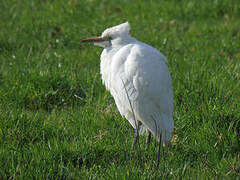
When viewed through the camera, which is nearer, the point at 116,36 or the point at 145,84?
the point at 145,84

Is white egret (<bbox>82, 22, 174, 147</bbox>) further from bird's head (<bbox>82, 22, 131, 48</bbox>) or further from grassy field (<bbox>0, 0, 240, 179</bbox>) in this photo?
grassy field (<bbox>0, 0, 240, 179</bbox>)

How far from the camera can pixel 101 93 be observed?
504cm

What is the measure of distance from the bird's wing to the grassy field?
0.30 meters

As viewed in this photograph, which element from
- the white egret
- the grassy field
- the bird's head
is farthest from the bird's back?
the grassy field

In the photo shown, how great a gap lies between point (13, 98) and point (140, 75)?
64.5 inches

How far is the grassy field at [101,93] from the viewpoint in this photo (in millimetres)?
3551

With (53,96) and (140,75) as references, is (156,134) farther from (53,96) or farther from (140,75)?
(53,96)

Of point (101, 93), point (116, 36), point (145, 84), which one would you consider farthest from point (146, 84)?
point (101, 93)

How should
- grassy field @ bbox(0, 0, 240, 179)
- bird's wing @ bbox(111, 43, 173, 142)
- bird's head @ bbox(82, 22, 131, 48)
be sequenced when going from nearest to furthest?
grassy field @ bbox(0, 0, 240, 179), bird's wing @ bbox(111, 43, 173, 142), bird's head @ bbox(82, 22, 131, 48)

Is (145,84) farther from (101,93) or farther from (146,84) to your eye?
(101,93)

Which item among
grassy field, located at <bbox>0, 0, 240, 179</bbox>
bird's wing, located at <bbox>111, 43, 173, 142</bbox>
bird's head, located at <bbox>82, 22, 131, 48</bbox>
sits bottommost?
grassy field, located at <bbox>0, 0, 240, 179</bbox>

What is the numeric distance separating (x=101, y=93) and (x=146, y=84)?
1.30m

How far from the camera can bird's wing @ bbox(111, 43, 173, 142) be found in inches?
151

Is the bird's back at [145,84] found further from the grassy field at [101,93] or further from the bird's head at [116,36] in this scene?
the grassy field at [101,93]
